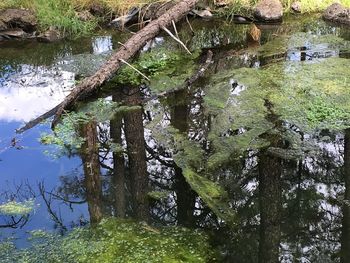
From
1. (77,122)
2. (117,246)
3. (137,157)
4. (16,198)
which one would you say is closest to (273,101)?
(137,157)

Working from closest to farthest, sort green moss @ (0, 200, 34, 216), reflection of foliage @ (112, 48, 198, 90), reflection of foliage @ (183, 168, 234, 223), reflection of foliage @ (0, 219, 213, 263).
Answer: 1. reflection of foliage @ (0, 219, 213, 263)
2. reflection of foliage @ (183, 168, 234, 223)
3. green moss @ (0, 200, 34, 216)
4. reflection of foliage @ (112, 48, 198, 90)

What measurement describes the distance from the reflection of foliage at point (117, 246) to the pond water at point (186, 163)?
0.01 meters

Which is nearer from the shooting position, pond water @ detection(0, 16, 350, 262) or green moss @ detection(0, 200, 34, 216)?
pond water @ detection(0, 16, 350, 262)

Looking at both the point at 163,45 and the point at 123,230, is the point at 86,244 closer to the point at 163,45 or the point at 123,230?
the point at 123,230

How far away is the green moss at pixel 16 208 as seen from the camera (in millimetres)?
4605

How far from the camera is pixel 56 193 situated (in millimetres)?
4934

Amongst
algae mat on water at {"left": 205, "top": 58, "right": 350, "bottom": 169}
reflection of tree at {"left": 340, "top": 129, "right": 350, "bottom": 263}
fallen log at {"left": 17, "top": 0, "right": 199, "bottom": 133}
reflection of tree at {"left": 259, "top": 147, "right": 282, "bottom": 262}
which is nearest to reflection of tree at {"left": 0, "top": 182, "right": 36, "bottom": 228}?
fallen log at {"left": 17, "top": 0, "right": 199, "bottom": 133}

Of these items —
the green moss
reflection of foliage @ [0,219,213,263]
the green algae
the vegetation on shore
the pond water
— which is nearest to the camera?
reflection of foliage @ [0,219,213,263]

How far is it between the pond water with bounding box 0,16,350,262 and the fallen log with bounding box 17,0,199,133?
0.18 metres

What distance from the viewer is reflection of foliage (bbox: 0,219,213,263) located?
12.6ft

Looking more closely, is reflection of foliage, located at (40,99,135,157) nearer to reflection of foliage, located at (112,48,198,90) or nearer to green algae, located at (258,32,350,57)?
reflection of foliage, located at (112,48,198,90)

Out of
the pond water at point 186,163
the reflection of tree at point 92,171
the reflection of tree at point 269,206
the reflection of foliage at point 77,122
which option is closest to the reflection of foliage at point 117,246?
the pond water at point 186,163

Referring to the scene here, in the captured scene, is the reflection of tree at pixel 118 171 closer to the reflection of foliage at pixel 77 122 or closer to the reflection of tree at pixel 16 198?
the reflection of foliage at pixel 77 122

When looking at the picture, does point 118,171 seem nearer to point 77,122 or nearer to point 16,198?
point 16,198
